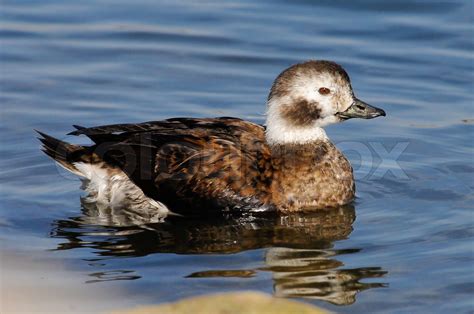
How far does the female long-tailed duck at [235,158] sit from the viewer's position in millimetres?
10539

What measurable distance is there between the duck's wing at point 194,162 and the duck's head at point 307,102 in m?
0.28

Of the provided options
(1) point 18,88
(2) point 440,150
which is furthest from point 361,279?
(1) point 18,88

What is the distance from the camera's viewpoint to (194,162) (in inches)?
416

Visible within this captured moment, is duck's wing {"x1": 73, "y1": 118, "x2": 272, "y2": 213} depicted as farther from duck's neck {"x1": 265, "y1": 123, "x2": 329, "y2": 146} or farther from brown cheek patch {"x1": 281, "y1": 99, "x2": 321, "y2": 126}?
brown cheek patch {"x1": 281, "y1": 99, "x2": 321, "y2": 126}

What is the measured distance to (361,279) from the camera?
29.2 ft

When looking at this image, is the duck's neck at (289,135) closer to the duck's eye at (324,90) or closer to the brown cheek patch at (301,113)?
the brown cheek patch at (301,113)

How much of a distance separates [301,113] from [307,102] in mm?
146

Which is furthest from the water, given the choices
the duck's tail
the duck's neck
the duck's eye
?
the duck's eye

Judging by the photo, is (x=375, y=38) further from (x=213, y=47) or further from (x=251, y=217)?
(x=251, y=217)

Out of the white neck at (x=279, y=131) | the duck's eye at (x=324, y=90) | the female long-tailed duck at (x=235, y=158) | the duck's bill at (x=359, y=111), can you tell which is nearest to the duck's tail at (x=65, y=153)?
the female long-tailed duck at (x=235, y=158)

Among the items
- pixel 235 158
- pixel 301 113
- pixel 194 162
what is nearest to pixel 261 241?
pixel 235 158

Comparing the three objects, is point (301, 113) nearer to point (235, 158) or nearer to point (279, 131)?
point (279, 131)

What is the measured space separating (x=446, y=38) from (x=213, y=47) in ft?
10.3

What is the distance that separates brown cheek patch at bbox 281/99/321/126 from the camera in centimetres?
1080
